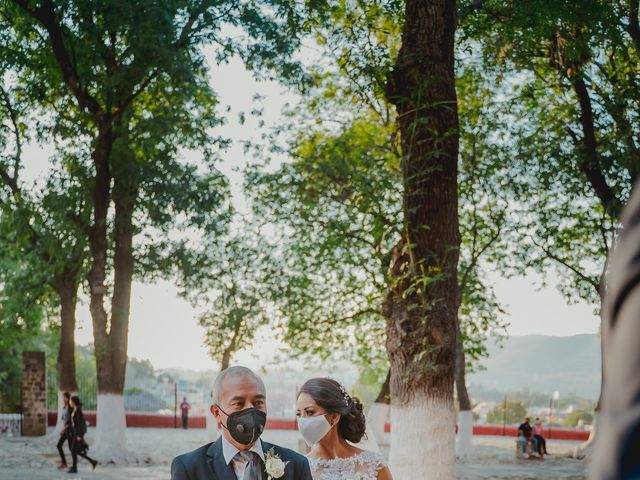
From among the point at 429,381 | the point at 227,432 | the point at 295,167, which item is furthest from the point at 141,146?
the point at 227,432

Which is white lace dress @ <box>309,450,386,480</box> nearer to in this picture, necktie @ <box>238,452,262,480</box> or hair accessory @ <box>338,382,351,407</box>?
hair accessory @ <box>338,382,351,407</box>

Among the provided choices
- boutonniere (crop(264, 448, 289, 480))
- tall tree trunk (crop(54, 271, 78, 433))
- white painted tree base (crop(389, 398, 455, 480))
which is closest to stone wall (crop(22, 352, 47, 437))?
tall tree trunk (crop(54, 271, 78, 433))

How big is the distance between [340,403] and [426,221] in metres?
3.90

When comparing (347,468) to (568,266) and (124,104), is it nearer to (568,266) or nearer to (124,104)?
(124,104)

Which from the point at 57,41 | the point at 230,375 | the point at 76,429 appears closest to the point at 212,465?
the point at 230,375

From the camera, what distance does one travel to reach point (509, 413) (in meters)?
52.8

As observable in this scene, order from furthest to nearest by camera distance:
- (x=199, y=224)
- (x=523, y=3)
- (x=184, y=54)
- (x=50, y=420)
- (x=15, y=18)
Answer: (x=50, y=420) → (x=199, y=224) → (x=15, y=18) → (x=184, y=54) → (x=523, y=3)

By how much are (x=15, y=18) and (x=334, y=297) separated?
1085 centimetres

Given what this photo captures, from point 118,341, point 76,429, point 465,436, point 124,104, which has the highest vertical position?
point 124,104

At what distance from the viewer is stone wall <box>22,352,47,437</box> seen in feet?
120

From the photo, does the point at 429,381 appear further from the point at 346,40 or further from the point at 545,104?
the point at 545,104

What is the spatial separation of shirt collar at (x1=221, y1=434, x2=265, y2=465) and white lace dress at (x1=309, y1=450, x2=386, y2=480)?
288cm

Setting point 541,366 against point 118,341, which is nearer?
point 118,341

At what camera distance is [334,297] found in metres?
27.5
